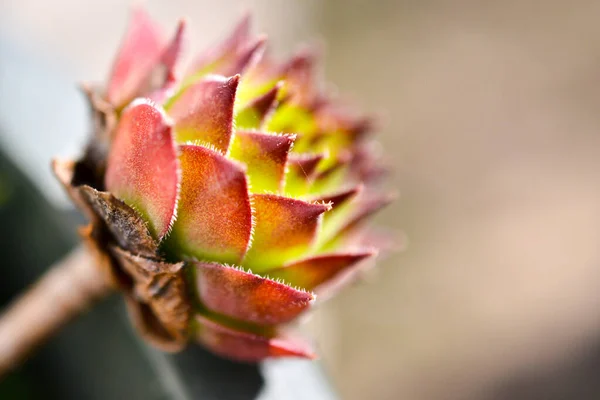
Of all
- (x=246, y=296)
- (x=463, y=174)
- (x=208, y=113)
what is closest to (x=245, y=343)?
(x=246, y=296)

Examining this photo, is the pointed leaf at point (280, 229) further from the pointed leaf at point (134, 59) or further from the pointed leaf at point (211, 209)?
the pointed leaf at point (134, 59)

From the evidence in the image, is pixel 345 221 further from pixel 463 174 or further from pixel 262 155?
pixel 463 174

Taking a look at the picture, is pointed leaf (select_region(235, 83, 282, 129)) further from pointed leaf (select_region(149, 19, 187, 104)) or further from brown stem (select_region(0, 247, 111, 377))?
brown stem (select_region(0, 247, 111, 377))

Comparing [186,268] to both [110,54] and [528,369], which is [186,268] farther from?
[528,369]

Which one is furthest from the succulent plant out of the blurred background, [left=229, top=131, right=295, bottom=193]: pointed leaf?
the blurred background

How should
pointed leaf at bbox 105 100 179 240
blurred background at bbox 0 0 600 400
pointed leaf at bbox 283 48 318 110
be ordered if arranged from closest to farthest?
pointed leaf at bbox 105 100 179 240
pointed leaf at bbox 283 48 318 110
blurred background at bbox 0 0 600 400

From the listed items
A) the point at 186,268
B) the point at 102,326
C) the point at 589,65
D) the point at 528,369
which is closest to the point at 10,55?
the point at 102,326
